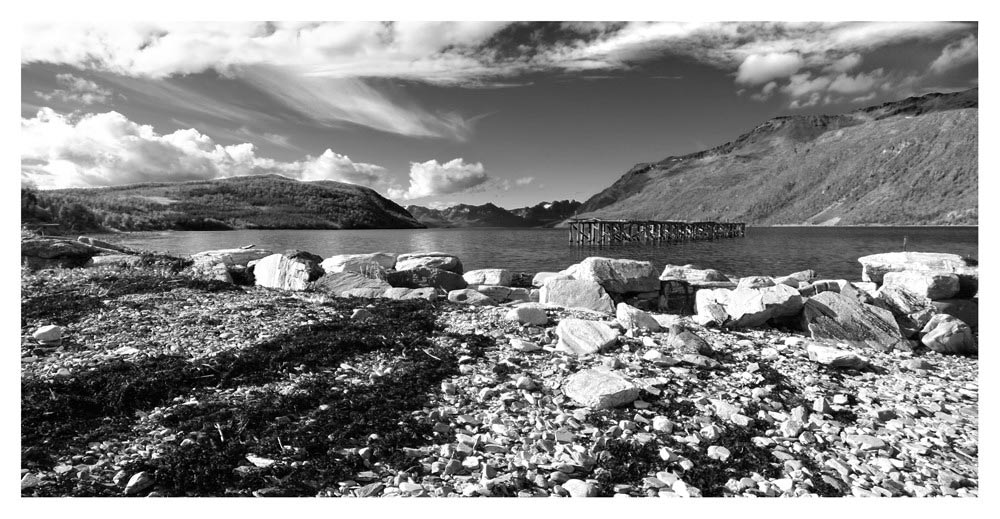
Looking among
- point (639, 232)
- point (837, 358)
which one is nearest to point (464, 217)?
point (639, 232)

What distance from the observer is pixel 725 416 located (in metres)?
4.31

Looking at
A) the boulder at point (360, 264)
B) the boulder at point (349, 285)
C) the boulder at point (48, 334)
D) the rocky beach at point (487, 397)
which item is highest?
the boulder at point (360, 264)

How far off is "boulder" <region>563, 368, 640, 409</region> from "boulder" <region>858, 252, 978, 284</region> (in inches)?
424

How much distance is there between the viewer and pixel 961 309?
366 inches

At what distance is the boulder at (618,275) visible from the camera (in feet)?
37.0

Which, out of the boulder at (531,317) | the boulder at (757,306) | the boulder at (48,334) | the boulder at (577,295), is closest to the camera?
the boulder at (48,334)

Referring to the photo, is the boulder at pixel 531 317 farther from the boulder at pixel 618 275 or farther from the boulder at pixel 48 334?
the boulder at pixel 48 334

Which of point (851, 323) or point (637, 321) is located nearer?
point (637, 321)

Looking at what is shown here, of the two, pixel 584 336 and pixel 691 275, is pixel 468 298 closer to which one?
pixel 584 336

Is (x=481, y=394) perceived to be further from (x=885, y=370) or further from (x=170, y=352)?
(x=885, y=370)

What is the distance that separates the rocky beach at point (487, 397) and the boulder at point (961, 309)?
0.90 m

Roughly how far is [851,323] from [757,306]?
64.1 inches

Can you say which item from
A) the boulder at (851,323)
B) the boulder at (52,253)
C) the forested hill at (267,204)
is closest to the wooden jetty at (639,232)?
the boulder at (851,323)

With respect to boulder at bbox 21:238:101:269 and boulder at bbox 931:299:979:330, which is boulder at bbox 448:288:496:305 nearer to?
boulder at bbox 931:299:979:330
